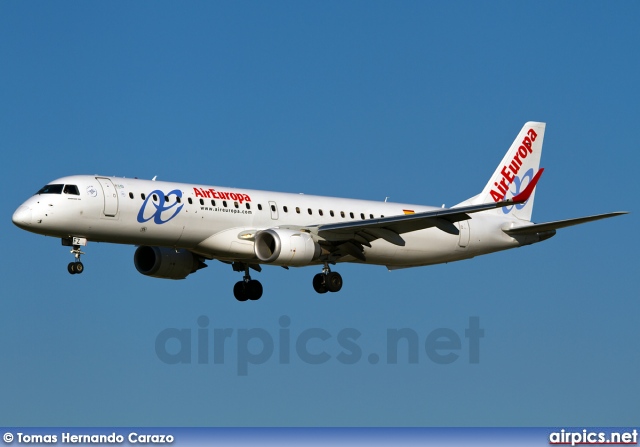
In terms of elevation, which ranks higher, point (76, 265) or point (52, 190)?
point (52, 190)

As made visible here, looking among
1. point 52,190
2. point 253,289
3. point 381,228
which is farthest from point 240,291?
point 52,190

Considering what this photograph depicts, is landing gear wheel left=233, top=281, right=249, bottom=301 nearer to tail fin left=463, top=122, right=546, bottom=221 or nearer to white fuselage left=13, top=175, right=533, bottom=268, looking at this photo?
white fuselage left=13, top=175, right=533, bottom=268

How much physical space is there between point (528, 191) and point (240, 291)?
1286cm

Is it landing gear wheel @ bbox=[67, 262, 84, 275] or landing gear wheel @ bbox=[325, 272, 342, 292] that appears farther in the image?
landing gear wheel @ bbox=[325, 272, 342, 292]

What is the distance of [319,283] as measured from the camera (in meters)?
60.5

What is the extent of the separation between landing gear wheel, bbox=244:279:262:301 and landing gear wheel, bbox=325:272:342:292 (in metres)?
3.86

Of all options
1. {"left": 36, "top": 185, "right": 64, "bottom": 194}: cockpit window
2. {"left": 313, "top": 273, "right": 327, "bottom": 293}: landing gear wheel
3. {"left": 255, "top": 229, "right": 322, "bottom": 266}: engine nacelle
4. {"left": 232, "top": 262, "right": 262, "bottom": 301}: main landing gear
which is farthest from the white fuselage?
{"left": 232, "top": 262, "right": 262, "bottom": 301}: main landing gear

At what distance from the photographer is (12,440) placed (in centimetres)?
4634

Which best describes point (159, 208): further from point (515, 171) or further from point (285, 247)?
point (515, 171)

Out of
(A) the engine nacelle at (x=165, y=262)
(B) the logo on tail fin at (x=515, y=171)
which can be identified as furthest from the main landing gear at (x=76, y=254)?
(B) the logo on tail fin at (x=515, y=171)

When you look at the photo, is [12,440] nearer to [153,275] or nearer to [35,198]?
[35,198]

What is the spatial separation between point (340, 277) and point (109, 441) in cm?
1609

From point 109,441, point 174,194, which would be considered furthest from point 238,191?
point 109,441

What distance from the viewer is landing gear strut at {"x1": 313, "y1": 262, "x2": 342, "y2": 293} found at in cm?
6041
